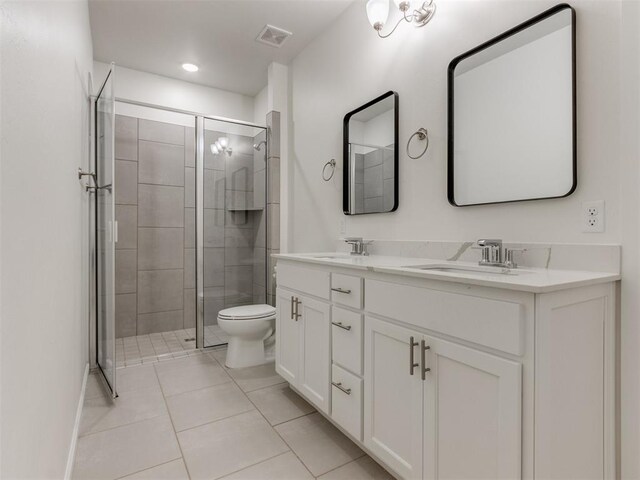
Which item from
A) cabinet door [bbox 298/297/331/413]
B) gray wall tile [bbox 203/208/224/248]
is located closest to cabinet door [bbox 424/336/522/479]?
cabinet door [bbox 298/297/331/413]

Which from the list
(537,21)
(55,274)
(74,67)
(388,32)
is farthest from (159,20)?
(537,21)

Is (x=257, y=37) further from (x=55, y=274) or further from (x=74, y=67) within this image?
(x=55, y=274)

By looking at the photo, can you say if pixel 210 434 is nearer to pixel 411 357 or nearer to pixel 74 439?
pixel 74 439

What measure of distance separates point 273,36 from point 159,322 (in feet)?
9.10

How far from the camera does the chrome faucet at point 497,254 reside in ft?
4.47

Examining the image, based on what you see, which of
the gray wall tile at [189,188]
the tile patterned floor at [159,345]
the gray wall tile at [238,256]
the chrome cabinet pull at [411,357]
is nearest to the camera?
the chrome cabinet pull at [411,357]

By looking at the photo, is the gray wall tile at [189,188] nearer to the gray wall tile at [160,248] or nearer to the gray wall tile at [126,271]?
the gray wall tile at [160,248]

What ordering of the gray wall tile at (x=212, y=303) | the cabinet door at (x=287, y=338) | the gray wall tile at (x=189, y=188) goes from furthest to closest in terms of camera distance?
the gray wall tile at (x=189, y=188) → the gray wall tile at (x=212, y=303) → the cabinet door at (x=287, y=338)

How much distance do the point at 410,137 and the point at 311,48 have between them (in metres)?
1.43

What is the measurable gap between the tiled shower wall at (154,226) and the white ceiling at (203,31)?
62 centimetres

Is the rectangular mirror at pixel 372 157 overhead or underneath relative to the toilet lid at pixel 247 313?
overhead

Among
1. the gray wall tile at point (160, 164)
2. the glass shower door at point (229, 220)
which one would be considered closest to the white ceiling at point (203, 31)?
the glass shower door at point (229, 220)

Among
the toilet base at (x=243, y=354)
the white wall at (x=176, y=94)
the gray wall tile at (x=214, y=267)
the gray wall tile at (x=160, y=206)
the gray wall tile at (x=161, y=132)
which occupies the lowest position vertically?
the toilet base at (x=243, y=354)

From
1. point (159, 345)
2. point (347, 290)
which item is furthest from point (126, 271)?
point (347, 290)
